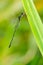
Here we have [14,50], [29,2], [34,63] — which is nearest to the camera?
[29,2]

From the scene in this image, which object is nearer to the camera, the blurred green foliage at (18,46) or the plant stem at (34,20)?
the plant stem at (34,20)

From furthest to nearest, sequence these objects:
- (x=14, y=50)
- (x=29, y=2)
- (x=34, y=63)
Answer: (x=14, y=50) → (x=34, y=63) → (x=29, y=2)

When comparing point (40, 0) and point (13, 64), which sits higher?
point (40, 0)

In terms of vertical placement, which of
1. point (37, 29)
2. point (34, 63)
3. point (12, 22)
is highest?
point (37, 29)

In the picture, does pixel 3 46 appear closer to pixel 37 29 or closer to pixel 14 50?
pixel 14 50

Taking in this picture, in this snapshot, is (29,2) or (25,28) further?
(25,28)

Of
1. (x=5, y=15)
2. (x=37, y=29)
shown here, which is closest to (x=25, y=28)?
(x=5, y=15)

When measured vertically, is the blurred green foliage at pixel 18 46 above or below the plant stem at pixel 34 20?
below

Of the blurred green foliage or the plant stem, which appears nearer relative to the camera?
the plant stem

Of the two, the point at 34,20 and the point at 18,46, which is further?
the point at 18,46

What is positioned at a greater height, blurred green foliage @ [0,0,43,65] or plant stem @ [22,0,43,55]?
plant stem @ [22,0,43,55]

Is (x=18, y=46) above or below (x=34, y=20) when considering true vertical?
below
